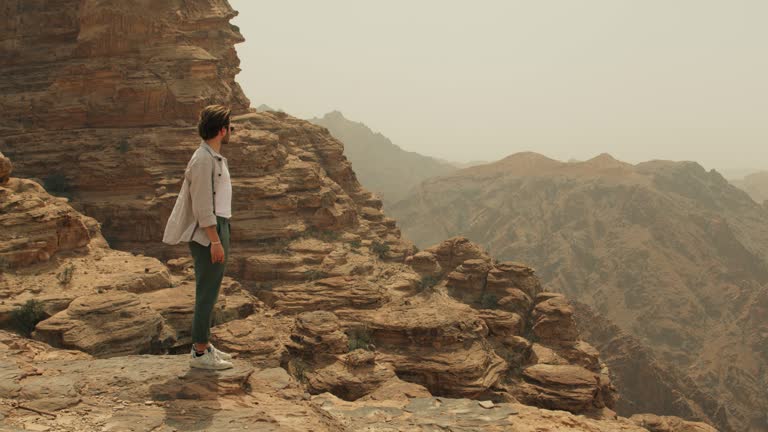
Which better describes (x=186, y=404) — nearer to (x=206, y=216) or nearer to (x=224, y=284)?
(x=206, y=216)

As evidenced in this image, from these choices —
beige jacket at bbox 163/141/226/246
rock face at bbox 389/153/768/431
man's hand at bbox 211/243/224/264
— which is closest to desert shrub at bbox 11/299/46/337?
beige jacket at bbox 163/141/226/246

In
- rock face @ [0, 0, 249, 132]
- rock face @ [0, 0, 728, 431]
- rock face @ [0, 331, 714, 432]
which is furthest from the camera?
rock face @ [0, 0, 249, 132]

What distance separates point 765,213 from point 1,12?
92.4 metres

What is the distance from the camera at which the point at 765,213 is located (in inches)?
3238

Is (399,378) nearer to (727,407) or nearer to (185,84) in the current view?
(185,84)

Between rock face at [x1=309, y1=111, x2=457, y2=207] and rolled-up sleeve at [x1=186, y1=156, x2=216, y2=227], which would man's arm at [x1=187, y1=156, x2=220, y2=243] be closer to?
rolled-up sleeve at [x1=186, y1=156, x2=216, y2=227]

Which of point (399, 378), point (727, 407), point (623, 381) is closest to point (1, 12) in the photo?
point (399, 378)

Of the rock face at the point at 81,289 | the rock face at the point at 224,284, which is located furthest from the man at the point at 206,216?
the rock face at the point at 81,289

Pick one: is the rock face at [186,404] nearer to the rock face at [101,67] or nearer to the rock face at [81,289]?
the rock face at [81,289]

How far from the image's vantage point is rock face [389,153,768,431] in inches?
1922

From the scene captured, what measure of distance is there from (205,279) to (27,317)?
8.75 m

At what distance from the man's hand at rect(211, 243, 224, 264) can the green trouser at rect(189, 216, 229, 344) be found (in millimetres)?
163

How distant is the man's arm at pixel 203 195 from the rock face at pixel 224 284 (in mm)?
1580

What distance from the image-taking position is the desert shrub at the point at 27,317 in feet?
39.0
